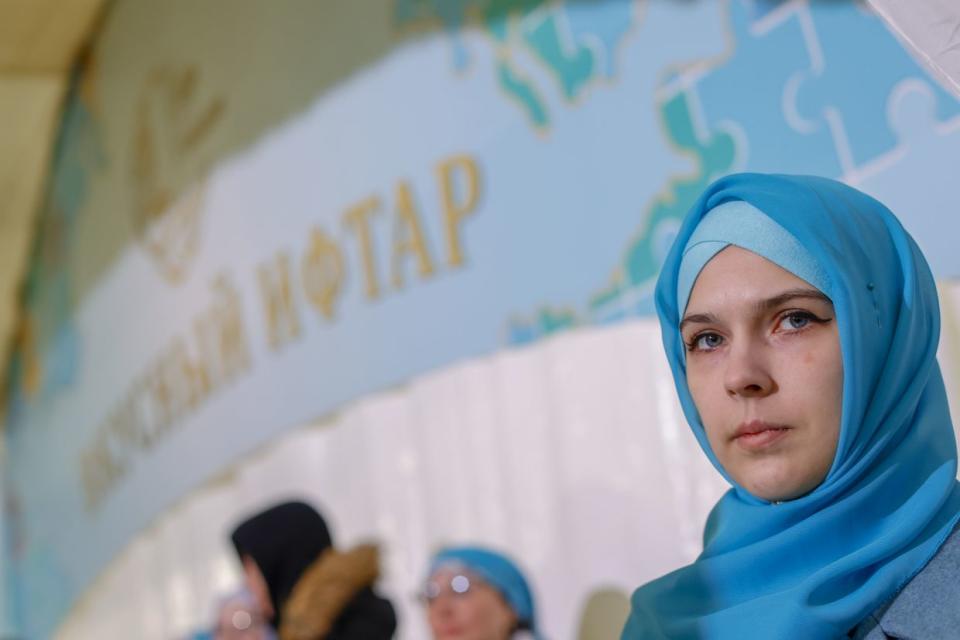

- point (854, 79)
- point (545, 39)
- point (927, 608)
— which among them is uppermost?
point (545, 39)

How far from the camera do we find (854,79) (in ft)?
4.94

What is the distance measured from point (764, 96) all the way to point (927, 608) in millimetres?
909

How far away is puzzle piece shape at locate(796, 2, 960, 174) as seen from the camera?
1467 millimetres

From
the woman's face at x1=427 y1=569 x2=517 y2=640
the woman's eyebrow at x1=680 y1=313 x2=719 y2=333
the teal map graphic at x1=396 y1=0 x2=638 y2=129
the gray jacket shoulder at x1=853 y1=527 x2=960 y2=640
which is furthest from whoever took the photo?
the teal map graphic at x1=396 y1=0 x2=638 y2=129

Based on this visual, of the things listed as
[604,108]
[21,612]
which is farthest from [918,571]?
[21,612]

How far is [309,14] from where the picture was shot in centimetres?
269

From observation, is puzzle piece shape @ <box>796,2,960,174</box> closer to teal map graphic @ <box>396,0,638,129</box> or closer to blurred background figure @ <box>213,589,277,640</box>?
teal map graphic @ <box>396,0,638,129</box>

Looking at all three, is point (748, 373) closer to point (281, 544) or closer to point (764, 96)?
point (764, 96)

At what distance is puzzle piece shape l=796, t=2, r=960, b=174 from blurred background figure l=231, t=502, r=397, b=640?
3.01 feet

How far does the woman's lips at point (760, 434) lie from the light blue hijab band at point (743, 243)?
0.32 ft

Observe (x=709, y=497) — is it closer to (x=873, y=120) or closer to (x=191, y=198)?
(x=873, y=120)

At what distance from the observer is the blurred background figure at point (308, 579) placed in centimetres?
188

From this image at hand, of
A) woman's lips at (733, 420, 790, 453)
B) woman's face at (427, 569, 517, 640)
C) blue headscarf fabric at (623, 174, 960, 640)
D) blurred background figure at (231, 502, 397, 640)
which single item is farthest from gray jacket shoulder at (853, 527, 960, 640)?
blurred background figure at (231, 502, 397, 640)

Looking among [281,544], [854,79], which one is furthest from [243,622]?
[854,79]
